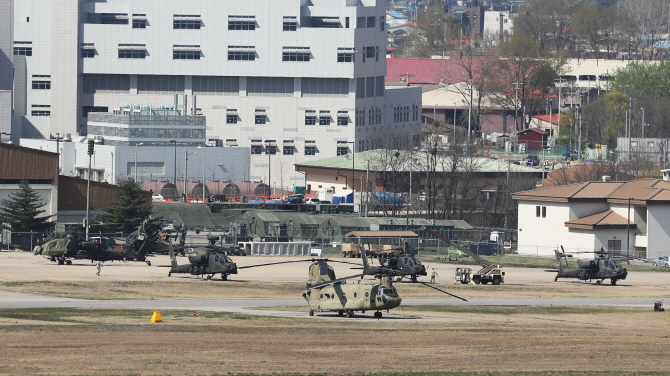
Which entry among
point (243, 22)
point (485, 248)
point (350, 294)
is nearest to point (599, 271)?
point (485, 248)

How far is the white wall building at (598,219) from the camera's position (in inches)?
4163

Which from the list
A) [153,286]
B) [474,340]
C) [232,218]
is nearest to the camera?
[474,340]

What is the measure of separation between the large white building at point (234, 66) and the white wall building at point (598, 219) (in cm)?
8419

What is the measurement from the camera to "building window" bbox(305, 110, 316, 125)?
196000 mm

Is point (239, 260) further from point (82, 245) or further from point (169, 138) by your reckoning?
point (169, 138)

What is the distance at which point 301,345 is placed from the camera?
44.4 m

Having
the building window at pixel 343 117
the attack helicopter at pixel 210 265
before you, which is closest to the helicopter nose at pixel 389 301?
the attack helicopter at pixel 210 265

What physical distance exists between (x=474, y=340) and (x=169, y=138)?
132m

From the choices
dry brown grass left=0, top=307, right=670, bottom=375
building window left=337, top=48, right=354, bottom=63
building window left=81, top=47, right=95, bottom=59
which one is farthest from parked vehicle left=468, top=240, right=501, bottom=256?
building window left=81, top=47, right=95, bottom=59

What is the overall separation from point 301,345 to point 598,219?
67.5 metres

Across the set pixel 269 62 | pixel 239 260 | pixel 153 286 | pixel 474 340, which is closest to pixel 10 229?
pixel 239 260

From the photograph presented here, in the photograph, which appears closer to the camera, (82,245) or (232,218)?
(82,245)

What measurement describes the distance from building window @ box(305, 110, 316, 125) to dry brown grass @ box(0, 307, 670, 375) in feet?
459

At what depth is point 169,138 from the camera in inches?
6909
